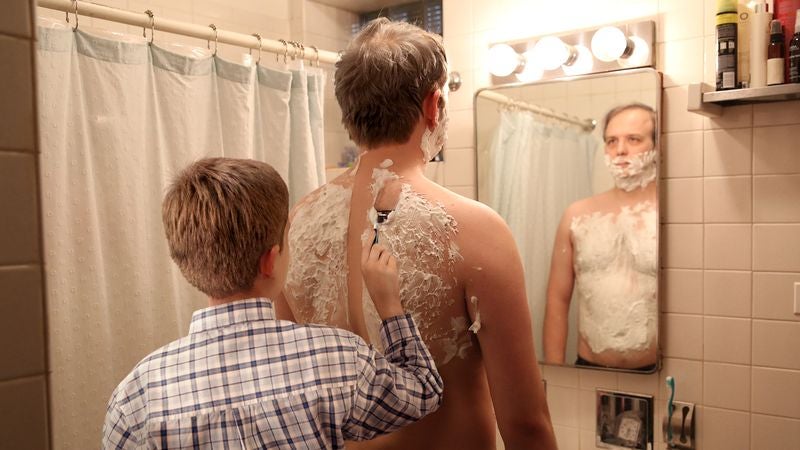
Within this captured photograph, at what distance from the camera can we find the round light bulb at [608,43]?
1.80m

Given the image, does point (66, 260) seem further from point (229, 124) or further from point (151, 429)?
point (151, 429)

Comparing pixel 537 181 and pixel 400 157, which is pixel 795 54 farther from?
pixel 400 157

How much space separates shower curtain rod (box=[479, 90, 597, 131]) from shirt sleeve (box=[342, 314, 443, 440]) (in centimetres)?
114

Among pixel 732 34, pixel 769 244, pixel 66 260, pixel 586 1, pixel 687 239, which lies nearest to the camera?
pixel 66 260

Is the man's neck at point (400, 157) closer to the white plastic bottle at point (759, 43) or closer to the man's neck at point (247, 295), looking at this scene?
the man's neck at point (247, 295)

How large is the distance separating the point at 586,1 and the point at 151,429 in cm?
163

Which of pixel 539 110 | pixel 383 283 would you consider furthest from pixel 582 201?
pixel 383 283

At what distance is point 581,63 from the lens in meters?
1.91

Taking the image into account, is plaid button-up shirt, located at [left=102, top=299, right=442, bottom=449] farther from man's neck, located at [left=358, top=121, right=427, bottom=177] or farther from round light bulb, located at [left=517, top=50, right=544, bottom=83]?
round light bulb, located at [left=517, top=50, right=544, bottom=83]

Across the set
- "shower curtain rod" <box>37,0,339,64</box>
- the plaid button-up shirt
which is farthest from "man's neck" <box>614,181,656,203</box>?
the plaid button-up shirt

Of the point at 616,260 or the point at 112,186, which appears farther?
the point at 616,260

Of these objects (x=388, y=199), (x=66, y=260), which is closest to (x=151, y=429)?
(x=388, y=199)

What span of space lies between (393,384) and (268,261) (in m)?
0.25

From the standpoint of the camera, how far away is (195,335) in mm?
912
